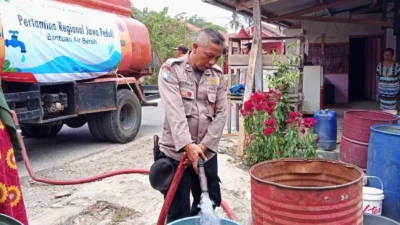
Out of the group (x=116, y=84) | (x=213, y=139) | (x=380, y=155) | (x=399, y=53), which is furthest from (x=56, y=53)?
(x=399, y=53)

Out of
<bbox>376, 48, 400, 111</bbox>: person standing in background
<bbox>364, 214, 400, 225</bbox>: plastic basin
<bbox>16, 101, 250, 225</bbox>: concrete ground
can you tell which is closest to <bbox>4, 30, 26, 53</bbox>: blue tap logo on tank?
<bbox>16, 101, 250, 225</bbox>: concrete ground

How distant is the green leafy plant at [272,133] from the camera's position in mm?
5156

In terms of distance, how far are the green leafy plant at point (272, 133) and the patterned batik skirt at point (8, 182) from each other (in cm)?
315

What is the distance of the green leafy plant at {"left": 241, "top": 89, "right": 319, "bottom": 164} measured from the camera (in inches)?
203

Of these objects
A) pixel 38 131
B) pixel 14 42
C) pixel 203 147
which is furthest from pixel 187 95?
pixel 38 131

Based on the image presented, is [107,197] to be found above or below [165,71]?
below

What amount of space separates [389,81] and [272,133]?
3535mm

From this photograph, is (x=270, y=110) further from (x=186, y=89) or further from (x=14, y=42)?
(x=14, y=42)

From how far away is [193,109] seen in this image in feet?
9.66

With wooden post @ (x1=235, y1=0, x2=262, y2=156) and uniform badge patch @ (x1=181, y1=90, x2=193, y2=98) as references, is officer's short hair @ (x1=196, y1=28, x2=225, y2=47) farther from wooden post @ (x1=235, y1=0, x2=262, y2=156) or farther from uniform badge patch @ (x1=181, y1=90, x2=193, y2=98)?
wooden post @ (x1=235, y1=0, x2=262, y2=156)

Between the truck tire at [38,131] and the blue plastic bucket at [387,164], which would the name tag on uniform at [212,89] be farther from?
the truck tire at [38,131]

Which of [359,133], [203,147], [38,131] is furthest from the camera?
[38,131]

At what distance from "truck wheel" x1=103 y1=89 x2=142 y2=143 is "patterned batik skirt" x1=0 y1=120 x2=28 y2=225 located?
523cm

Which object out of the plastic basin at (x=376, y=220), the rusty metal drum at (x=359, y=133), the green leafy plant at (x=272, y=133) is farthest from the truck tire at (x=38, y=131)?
the plastic basin at (x=376, y=220)
